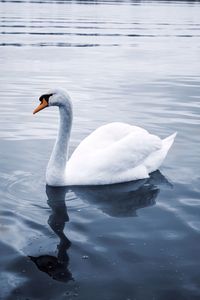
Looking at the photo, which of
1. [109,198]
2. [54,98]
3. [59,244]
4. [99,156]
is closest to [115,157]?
[99,156]

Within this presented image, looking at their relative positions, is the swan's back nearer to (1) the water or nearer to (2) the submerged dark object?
(1) the water

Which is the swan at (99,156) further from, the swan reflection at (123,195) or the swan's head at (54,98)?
the swan reflection at (123,195)

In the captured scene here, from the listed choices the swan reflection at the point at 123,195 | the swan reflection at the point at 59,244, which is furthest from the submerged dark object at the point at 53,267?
the swan reflection at the point at 123,195

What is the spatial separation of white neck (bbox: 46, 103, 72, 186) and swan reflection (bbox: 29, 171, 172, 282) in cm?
18

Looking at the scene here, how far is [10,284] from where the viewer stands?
631 centimetres

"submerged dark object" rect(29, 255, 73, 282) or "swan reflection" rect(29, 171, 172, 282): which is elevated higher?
"submerged dark object" rect(29, 255, 73, 282)

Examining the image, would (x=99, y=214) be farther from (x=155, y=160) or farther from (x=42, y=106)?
(x=155, y=160)

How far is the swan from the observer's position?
9.88 m

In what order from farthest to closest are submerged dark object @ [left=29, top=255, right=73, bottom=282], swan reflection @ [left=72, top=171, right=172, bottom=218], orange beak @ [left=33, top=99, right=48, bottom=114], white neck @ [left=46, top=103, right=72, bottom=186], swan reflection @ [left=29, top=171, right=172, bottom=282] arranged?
white neck @ [left=46, top=103, right=72, bottom=186]
orange beak @ [left=33, top=99, right=48, bottom=114]
swan reflection @ [left=72, top=171, right=172, bottom=218]
swan reflection @ [left=29, top=171, right=172, bottom=282]
submerged dark object @ [left=29, top=255, right=73, bottom=282]

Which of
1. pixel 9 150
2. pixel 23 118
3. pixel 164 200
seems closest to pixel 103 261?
pixel 164 200

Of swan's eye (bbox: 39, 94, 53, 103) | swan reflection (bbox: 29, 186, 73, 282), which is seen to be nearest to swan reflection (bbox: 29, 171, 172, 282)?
swan reflection (bbox: 29, 186, 73, 282)

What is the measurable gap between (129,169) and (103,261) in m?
3.63

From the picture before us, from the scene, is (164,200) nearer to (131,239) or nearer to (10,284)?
(131,239)

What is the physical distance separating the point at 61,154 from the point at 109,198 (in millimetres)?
1189
